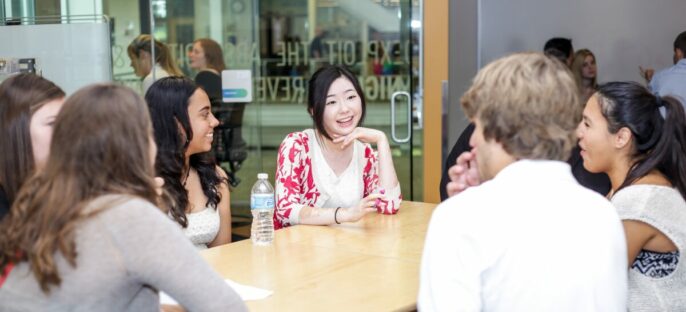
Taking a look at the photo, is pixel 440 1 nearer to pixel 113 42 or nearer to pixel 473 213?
pixel 113 42

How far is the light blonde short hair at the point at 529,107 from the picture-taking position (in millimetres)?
1743

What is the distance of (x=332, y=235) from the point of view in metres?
3.29

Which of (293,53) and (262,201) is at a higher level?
(293,53)

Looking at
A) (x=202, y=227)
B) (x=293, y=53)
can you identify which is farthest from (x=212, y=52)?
(x=202, y=227)

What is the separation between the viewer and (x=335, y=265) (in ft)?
9.21

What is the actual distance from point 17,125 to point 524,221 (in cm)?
147

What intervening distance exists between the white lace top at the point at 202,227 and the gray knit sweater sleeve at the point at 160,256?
1.56 meters

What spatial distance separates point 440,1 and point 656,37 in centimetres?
149

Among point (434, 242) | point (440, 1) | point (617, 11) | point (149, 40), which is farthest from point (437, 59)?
point (434, 242)

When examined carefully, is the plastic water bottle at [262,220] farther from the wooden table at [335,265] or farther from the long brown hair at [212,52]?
the long brown hair at [212,52]

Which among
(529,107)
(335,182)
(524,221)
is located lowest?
(335,182)

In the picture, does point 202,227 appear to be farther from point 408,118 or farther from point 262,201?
point 408,118

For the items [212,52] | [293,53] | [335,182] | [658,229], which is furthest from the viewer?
[293,53]

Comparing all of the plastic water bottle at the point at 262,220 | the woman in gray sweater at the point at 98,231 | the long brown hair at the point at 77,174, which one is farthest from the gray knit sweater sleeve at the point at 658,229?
the long brown hair at the point at 77,174
